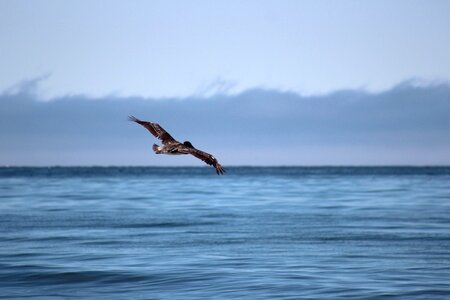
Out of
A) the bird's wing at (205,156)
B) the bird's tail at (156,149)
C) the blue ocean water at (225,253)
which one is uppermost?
the bird's tail at (156,149)

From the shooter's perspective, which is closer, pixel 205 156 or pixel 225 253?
pixel 205 156

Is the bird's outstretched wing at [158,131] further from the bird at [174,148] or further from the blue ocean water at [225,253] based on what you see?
the blue ocean water at [225,253]

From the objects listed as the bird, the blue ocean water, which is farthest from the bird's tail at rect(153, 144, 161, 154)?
the blue ocean water

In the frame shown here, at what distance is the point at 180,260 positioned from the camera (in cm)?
2845

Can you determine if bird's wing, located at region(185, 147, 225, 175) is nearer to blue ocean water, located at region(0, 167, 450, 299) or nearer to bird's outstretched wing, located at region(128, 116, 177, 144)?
bird's outstretched wing, located at region(128, 116, 177, 144)

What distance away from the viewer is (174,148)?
16406 millimetres

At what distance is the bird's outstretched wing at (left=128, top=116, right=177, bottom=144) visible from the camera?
670 inches

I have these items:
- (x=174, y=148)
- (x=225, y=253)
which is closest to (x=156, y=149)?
(x=174, y=148)

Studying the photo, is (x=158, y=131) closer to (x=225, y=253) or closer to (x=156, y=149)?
(x=156, y=149)

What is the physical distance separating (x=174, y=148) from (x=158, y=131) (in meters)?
1.12

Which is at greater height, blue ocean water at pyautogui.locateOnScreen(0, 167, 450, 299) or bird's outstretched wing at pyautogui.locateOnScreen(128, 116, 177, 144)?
bird's outstretched wing at pyautogui.locateOnScreen(128, 116, 177, 144)

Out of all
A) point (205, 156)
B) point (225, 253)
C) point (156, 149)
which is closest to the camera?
point (205, 156)

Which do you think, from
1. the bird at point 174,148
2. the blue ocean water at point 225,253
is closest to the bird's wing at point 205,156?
the bird at point 174,148

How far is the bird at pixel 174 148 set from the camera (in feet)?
52.6
